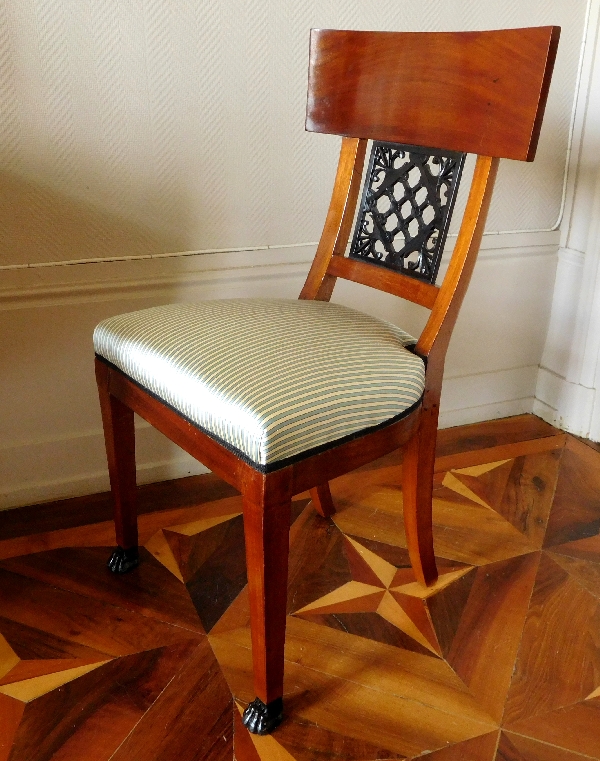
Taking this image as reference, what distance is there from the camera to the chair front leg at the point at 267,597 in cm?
90

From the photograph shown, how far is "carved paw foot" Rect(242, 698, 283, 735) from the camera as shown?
999mm

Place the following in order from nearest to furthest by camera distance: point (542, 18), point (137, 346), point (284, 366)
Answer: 1. point (284, 366)
2. point (137, 346)
3. point (542, 18)

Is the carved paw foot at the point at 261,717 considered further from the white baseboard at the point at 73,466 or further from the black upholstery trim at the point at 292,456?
the white baseboard at the point at 73,466

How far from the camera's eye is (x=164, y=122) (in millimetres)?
1408

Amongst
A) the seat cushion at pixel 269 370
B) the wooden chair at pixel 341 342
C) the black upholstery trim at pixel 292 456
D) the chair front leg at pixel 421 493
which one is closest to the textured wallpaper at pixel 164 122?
the wooden chair at pixel 341 342

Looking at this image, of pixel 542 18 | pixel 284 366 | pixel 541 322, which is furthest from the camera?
pixel 541 322

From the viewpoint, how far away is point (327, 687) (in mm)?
1085

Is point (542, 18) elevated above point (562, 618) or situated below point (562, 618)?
above

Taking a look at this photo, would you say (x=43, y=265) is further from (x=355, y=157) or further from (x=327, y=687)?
(x=327, y=687)

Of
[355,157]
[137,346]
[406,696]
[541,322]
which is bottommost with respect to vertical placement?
[406,696]

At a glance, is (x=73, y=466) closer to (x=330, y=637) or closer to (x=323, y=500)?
(x=323, y=500)

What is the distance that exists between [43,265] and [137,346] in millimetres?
444

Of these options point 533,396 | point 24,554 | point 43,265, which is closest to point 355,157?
point 43,265

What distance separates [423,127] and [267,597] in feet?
2.33
